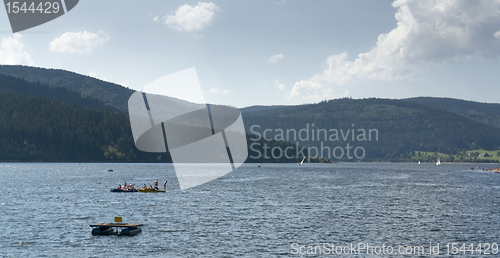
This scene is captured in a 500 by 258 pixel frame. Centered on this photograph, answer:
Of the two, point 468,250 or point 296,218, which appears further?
point 296,218

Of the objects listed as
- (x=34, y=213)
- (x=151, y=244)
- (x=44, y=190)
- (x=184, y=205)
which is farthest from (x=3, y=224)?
(x=44, y=190)

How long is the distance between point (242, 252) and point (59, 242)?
21247mm

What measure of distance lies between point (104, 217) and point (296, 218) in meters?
30.8

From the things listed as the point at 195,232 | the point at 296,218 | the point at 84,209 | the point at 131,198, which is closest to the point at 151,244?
the point at 195,232

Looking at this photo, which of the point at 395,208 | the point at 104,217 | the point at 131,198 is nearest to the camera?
the point at 104,217

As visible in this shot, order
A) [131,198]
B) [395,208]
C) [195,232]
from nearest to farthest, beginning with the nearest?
[195,232] < [395,208] < [131,198]

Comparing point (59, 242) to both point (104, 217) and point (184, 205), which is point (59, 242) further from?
point (184, 205)

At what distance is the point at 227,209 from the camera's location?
83.7 m

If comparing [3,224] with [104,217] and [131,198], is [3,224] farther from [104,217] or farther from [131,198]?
[131,198]

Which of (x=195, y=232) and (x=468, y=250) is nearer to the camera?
(x=468, y=250)

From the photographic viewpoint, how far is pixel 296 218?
2901 inches

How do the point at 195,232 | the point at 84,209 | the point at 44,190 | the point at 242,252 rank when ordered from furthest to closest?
the point at 44,190 → the point at 84,209 → the point at 195,232 → the point at 242,252

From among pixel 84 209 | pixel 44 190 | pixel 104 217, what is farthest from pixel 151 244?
pixel 44 190

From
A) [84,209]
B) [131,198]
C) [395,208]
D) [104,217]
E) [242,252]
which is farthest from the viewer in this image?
[131,198]
